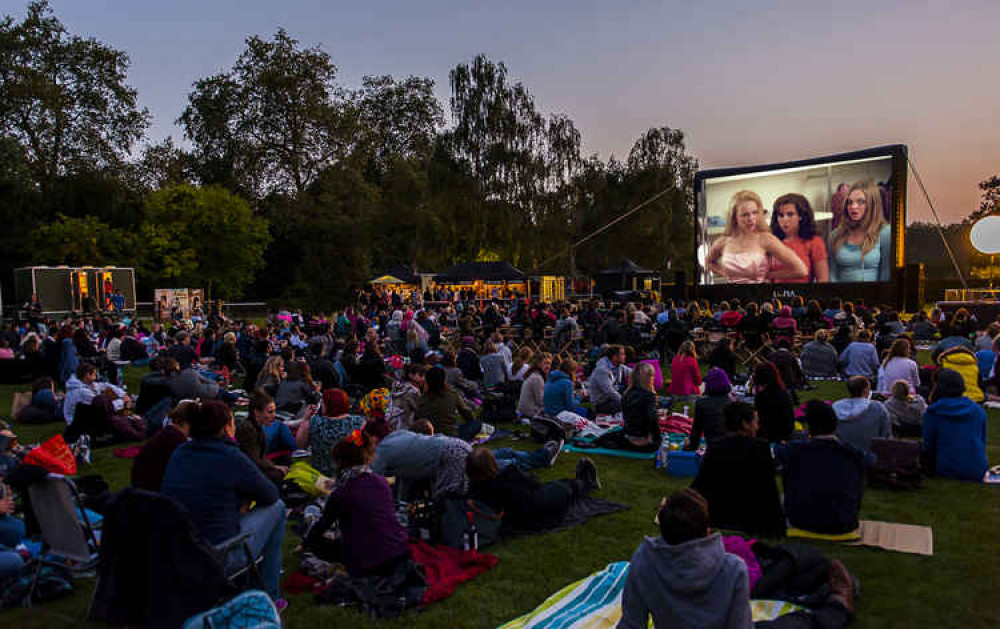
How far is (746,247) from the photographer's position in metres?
24.9

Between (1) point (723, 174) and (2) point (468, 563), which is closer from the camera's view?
(2) point (468, 563)

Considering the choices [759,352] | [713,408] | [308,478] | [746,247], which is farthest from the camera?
[746,247]

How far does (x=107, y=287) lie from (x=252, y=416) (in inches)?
1113

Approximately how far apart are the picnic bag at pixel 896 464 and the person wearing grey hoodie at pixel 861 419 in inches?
3.7

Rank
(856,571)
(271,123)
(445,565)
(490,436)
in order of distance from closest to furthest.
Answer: (856,571) → (445,565) → (490,436) → (271,123)

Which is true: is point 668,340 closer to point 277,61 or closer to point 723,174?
point 723,174

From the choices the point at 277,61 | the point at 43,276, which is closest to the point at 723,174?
the point at 43,276

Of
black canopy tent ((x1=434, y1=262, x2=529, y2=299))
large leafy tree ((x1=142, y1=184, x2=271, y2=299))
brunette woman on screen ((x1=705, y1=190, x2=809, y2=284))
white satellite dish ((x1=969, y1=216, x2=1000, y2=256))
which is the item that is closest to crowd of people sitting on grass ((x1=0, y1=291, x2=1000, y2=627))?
black canopy tent ((x1=434, y1=262, x2=529, y2=299))

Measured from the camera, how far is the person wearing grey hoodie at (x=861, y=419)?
5852mm

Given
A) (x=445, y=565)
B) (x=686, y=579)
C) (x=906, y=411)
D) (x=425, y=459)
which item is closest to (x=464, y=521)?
(x=445, y=565)

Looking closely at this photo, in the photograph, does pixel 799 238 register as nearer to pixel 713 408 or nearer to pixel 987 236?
pixel 987 236

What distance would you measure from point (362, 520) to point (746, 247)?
77.0 ft

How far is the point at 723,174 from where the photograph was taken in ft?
84.3

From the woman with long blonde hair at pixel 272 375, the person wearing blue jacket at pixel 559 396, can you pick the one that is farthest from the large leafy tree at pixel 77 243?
the person wearing blue jacket at pixel 559 396
